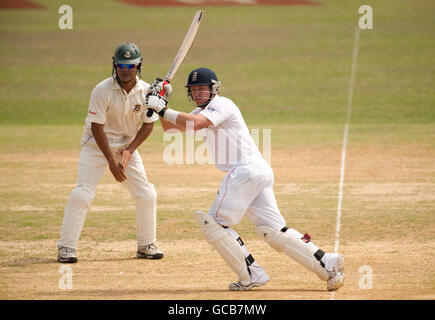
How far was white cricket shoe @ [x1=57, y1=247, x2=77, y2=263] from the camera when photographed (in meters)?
7.76

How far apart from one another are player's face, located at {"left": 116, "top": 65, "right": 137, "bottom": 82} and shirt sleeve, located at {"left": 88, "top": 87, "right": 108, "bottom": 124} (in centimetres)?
26

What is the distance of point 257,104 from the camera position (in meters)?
22.5

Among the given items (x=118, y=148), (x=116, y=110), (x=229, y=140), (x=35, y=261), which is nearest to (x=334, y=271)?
(x=229, y=140)

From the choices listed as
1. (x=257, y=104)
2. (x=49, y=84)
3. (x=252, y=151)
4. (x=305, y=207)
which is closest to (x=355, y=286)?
(x=252, y=151)

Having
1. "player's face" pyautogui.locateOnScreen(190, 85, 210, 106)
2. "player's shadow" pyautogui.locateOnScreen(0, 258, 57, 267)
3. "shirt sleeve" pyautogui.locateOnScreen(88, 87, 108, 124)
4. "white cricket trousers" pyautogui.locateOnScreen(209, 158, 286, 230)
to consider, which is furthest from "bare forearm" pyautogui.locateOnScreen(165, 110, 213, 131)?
"player's shadow" pyautogui.locateOnScreen(0, 258, 57, 267)

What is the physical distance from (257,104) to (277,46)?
745 cm

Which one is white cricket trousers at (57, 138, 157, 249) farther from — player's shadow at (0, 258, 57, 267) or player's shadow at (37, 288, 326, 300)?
player's shadow at (37, 288, 326, 300)

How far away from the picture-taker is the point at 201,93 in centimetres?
694

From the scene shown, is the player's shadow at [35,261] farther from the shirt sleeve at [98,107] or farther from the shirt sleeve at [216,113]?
the shirt sleeve at [216,113]

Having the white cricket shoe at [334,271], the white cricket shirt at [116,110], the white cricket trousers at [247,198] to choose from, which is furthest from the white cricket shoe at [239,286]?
the white cricket shirt at [116,110]

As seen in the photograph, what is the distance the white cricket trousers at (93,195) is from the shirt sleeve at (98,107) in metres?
0.32

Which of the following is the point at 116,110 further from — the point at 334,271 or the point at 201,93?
the point at 334,271

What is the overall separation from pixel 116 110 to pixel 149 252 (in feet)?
5.01

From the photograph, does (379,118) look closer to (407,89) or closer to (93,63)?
(407,89)
